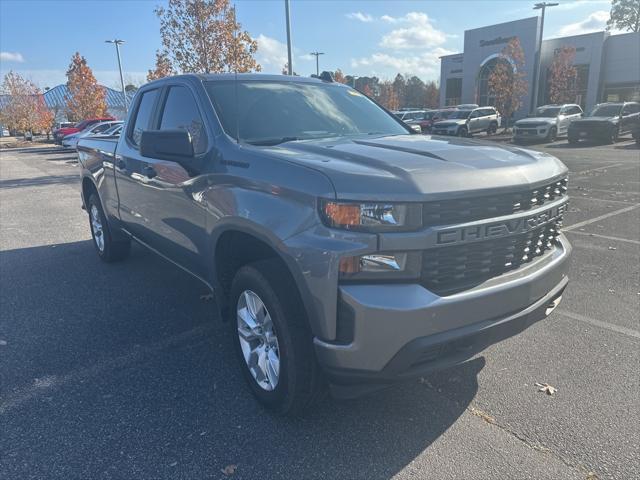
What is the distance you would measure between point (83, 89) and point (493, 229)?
1653 inches

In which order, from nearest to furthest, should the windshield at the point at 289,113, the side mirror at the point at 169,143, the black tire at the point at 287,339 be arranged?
the black tire at the point at 287,339
the side mirror at the point at 169,143
the windshield at the point at 289,113

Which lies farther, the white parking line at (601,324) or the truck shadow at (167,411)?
the white parking line at (601,324)

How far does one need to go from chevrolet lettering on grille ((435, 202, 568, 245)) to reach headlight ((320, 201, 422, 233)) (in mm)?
148

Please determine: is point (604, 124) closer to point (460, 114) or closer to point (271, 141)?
point (460, 114)

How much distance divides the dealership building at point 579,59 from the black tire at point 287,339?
38.7 meters

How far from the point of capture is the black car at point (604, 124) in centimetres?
2236

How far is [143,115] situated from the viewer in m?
4.52

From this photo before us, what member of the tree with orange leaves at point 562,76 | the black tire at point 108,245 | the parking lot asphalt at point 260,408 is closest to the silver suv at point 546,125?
the tree with orange leaves at point 562,76

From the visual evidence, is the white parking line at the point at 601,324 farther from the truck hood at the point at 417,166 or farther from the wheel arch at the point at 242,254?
the wheel arch at the point at 242,254

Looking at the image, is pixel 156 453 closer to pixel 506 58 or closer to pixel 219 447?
pixel 219 447

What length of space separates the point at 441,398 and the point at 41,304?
12.6ft

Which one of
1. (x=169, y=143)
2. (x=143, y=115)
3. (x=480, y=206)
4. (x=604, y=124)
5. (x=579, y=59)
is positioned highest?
(x=579, y=59)

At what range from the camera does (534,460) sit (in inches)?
97.1

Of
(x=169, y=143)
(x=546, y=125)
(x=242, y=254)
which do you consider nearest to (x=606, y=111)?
(x=546, y=125)
